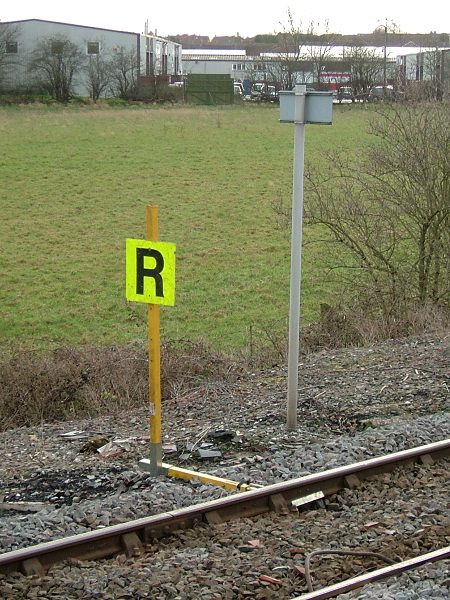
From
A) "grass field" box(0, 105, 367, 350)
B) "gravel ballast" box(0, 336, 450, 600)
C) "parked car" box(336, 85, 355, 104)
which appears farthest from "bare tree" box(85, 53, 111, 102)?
"gravel ballast" box(0, 336, 450, 600)

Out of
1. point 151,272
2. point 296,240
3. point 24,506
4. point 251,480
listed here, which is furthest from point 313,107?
point 24,506

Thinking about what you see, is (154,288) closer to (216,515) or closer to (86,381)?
(216,515)

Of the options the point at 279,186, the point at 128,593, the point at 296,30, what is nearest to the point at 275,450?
the point at 128,593

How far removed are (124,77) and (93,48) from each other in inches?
359

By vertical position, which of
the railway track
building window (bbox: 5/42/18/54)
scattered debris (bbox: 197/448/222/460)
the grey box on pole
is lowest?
scattered debris (bbox: 197/448/222/460)

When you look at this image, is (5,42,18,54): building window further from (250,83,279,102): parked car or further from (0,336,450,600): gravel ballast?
(0,336,450,600): gravel ballast

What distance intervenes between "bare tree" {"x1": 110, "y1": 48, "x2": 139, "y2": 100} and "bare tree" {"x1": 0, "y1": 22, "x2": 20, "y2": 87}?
24.7 feet

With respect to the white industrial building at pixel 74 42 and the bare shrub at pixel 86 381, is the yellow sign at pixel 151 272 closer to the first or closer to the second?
the bare shrub at pixel 86 381

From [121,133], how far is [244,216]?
67.1ft

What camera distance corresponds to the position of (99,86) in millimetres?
72000

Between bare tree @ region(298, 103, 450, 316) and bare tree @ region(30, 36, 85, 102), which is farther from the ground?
bare tree @ region(30, 36, 85, 102)

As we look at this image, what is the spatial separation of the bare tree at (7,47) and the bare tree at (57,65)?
69.9 inches

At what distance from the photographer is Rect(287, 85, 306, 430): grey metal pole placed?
873cm

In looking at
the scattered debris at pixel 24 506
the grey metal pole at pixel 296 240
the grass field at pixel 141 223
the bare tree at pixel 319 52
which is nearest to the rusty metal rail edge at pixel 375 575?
the scattered debris at pixel 24 506
